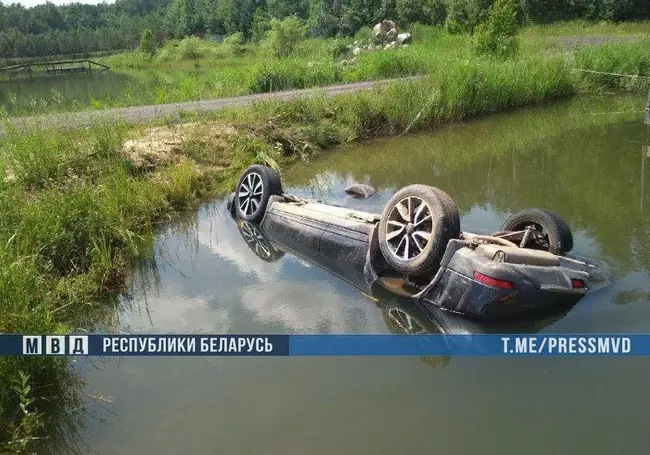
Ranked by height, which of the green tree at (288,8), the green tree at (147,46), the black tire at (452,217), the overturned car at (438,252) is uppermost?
the green tree at (288,8)

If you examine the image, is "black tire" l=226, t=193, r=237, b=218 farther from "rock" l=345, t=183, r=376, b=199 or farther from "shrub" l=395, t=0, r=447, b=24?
"shrub" l=395, t=0, r=447, b=24

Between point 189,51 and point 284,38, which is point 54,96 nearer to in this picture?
point 284,38

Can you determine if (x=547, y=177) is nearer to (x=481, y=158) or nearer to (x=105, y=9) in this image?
(x=481, y=158)

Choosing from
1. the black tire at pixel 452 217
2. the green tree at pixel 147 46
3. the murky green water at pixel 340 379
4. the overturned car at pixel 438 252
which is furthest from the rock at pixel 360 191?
the green tree at pixel 147 46

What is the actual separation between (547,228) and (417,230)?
138cm

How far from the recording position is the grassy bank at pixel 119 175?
4.23 m

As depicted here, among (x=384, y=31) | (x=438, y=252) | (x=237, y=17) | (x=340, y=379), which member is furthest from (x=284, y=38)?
(x=237, y=17)

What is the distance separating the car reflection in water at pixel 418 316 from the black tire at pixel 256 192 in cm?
158

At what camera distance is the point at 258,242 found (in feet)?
24.9

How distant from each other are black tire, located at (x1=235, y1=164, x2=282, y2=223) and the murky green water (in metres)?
0.34

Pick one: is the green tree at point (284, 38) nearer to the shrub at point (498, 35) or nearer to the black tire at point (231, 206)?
the shrub at point (498, 35)

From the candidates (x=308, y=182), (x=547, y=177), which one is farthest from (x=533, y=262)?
(x=308, y=182)

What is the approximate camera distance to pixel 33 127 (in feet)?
31.8

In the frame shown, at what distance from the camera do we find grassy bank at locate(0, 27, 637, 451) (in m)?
4.23
